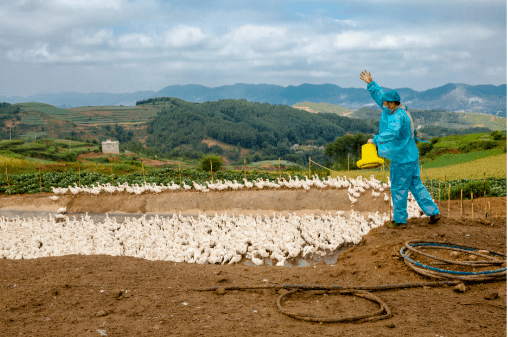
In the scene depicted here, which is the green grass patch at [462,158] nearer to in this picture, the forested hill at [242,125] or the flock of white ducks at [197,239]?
the flock of white ducks at [197,239]

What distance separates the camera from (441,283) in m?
4.30

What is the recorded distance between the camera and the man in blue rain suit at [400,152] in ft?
20.5

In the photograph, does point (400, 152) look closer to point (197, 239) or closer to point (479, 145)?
point (197, 239)

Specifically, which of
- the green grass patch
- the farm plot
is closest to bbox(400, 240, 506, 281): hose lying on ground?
the green grass patch

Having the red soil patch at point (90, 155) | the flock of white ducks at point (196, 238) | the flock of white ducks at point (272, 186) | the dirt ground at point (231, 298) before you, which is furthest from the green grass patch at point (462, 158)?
the red soil patch at point (90, 155)

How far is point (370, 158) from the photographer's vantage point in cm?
635

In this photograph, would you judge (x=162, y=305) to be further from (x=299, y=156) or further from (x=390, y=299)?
(x=299, y=156)

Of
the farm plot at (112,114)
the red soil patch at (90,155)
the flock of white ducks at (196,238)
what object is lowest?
the red soil patch at (90,155)

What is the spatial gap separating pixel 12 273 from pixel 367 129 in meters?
117

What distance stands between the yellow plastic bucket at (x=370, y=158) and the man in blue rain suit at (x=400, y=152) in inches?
4.4

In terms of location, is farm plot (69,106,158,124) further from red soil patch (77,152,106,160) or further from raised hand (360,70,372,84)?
raised hand (360,70,372,84)

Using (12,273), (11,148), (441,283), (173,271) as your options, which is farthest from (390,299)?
(11,148)

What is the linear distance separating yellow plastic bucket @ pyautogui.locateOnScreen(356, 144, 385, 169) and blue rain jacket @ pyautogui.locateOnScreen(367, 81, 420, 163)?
0.36 ft

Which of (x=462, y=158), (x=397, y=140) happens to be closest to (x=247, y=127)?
(x=462, y=158)
